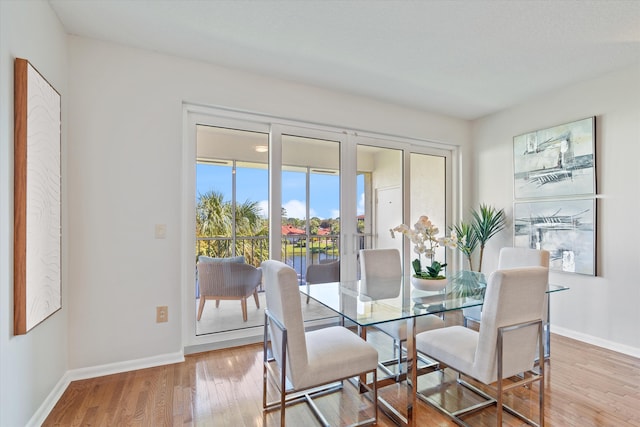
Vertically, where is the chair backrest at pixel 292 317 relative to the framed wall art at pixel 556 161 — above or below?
below

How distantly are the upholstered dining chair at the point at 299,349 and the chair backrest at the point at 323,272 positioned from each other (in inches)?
57.6

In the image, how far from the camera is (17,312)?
1603 millimetres

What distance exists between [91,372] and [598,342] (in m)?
4.34

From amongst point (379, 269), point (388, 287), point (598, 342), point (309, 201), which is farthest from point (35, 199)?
point (598, 342)

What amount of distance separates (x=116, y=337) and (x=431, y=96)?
12.2 ft

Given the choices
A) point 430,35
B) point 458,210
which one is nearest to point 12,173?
point 430,35

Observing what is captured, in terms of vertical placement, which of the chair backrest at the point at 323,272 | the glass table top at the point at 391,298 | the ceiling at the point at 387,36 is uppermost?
the ceiling at the point at 387,36

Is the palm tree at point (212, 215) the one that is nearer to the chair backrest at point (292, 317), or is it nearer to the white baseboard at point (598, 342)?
the chair backrest at point (292, 317)

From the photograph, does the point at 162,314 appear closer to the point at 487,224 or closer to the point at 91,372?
the point at 91,372

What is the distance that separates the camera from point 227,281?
9.79 ft

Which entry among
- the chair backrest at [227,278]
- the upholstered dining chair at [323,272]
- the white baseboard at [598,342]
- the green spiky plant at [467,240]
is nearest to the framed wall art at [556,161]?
the green spiky plant at [467,240]

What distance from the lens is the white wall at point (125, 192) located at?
7.72 ft

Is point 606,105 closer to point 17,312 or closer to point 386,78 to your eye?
point 386,78

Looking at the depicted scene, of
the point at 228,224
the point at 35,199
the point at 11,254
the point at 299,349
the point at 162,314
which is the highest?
the point at 35,199
